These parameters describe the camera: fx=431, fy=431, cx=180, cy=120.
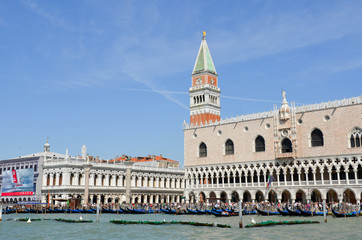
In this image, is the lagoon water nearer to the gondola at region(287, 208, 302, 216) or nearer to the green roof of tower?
the gondola at region(287, 208, 302, 216)

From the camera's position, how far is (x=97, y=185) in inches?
2430

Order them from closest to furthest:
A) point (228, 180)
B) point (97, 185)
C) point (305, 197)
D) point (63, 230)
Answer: point (63, 230), point (305, 197), point (228, 180), point (97, 185)

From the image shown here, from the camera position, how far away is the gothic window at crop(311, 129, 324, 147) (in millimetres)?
46250

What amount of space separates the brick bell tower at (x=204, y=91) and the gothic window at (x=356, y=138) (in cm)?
2854

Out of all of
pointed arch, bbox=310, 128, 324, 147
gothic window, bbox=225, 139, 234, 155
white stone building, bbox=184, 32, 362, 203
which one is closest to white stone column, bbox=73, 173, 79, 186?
white stone building, bbox=184, 32, 362, 203

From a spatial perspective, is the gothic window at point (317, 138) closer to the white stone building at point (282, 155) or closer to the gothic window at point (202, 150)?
the white stone building at point (282, 155)

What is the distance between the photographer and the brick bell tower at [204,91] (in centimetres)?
7000

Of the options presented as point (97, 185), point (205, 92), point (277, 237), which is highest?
point (205, 92)

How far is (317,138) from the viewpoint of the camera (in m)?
46.6

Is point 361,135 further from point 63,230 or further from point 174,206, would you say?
point 63,230

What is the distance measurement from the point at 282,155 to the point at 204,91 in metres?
24.8

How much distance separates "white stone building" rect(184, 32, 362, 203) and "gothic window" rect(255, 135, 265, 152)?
0.39 ft

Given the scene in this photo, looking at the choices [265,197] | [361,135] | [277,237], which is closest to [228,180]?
[265,197]

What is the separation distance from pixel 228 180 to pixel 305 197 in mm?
9917
